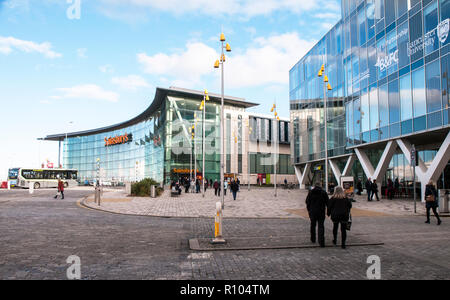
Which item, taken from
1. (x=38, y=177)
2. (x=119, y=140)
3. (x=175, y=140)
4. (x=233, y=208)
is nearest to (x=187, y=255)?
(x=233, y=208)

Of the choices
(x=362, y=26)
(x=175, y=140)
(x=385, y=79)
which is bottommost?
(x=175, y=140)

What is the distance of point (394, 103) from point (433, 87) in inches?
165

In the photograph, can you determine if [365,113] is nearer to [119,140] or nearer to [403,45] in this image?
[403,45]

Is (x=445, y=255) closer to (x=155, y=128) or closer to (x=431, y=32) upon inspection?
(x=431, y=32)

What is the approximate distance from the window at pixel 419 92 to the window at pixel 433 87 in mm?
394

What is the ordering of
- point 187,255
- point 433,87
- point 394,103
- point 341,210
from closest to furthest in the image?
point 187,255 < point 341,210 < point 433,87 < point 394,103

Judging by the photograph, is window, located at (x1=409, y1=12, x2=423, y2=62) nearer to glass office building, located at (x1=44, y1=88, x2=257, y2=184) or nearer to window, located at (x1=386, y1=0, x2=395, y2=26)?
window, located at (x1=386, y1=0, x2=395, y2=26)

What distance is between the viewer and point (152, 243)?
9180 mm

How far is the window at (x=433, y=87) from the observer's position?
75.7 feet

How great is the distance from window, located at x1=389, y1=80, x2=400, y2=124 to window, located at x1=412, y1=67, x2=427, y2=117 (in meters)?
1.94

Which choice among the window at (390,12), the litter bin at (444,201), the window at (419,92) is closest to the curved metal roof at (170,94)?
the window at (390,12)

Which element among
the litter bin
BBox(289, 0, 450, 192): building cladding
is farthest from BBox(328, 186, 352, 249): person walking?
BBox(289, 0, 450, 192): building cladding

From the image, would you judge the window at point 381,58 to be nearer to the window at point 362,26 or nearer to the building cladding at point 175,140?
the window at point 362,26

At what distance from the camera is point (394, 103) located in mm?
27641
